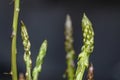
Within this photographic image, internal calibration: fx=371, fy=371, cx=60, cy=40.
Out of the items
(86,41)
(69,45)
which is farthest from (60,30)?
(69,45)

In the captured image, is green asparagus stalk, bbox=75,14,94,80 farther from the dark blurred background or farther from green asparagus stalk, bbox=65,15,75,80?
the dark blurred background

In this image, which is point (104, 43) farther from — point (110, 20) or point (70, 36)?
point (70, 36)

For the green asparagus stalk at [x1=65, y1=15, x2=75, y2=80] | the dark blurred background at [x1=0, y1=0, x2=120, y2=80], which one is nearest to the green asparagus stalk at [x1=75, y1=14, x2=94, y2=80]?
the green asparagus stalk at [x1=65, y1=15, x2=75, y2=80]

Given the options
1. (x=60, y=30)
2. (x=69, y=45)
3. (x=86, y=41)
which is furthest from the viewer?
(x=60, y=30)

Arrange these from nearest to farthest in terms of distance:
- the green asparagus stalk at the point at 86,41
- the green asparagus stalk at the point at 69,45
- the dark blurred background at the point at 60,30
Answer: the green asparagus stalk at the point at 69,45 → the green asparagus stalk at the point at 86,41 → the dark blurred background at the point at 60,30

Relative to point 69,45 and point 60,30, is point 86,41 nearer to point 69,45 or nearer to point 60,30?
point 69,45

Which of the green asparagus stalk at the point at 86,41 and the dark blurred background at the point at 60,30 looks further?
the dark blurred background at the point at 60,30

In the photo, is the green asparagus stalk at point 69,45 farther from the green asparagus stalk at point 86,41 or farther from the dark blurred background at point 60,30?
the dark blurred background at point 60,30

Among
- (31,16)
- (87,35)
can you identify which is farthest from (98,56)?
(87,35)

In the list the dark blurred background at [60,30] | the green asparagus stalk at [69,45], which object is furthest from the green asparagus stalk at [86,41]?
the dark blurred background at [60,30]
